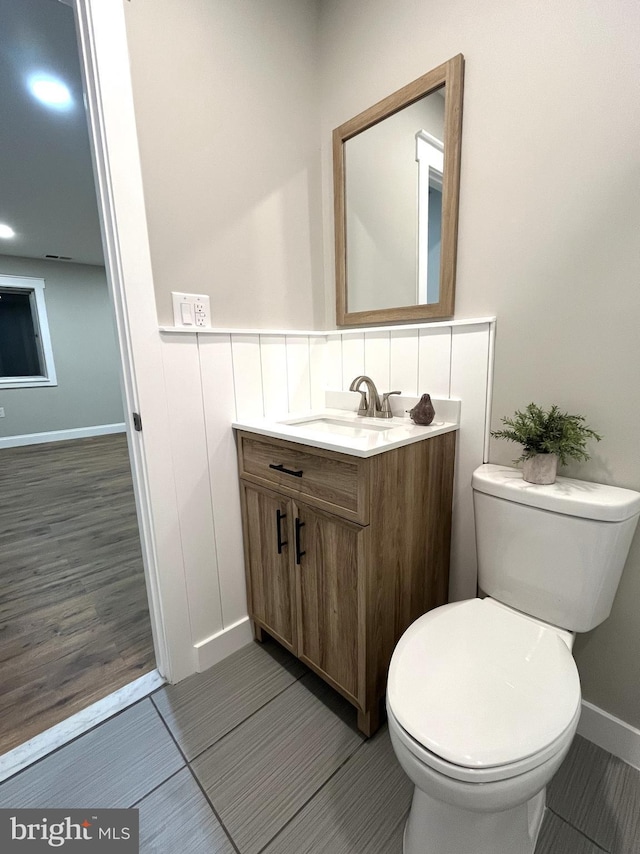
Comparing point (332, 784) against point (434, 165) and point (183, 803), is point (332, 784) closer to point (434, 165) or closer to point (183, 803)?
point (183, 803)

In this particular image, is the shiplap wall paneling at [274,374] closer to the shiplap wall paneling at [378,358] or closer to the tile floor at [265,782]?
the shiplap wall paneling at [378,358]

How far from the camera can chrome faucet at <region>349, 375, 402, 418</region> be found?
1.42m

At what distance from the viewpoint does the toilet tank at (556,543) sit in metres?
0.92

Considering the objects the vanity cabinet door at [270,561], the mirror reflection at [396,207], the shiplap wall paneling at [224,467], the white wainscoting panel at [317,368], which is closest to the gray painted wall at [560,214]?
the mirror reflection at [396,207]

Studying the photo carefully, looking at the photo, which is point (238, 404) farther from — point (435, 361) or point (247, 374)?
point (435, 361)

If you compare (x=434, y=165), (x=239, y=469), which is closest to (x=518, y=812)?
(x=239, y=469)

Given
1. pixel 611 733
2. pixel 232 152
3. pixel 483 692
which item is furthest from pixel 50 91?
pixel 611 733

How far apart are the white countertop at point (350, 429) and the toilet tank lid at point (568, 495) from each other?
0.73 ft

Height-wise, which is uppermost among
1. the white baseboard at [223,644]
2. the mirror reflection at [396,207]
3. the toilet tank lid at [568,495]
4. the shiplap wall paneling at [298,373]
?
the mirror reflection at [396,207]

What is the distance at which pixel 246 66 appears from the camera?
1.31m

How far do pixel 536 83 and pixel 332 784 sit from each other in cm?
197

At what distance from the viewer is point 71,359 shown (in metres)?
5.18

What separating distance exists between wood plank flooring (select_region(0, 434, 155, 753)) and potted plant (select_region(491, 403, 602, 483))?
1.54 m

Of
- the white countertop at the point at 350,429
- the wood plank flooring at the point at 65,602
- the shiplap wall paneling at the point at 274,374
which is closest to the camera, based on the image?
the white countertop at the point at 350,429
